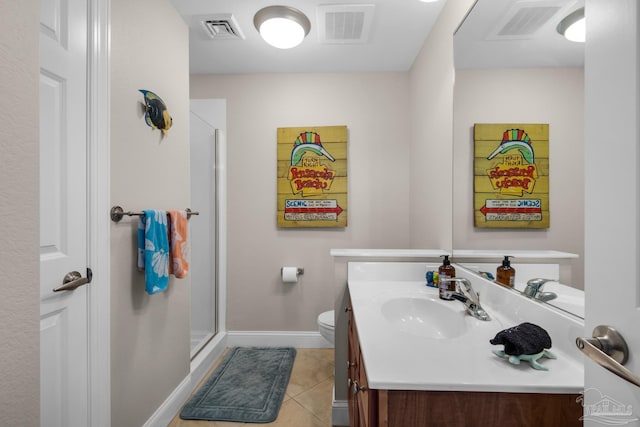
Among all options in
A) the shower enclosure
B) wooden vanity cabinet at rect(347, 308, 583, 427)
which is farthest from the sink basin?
the shower enclosure

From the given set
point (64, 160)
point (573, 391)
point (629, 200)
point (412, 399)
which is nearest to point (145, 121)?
point (64, 160)

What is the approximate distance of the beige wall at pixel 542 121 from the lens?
0.83 metres

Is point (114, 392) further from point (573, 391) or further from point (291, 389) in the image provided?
point (573, 391)

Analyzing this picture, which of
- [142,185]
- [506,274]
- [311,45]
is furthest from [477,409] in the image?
[311,45]

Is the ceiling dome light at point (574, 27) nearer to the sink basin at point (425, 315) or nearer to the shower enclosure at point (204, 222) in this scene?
the sink basin at point (425, 315)

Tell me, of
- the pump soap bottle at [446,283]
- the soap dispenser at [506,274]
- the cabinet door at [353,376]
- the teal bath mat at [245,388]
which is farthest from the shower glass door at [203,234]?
the soap dispenser at [506,274]

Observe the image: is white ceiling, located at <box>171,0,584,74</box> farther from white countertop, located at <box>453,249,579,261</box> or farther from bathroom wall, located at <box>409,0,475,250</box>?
white countertop, located at <box>453,249,579,261</box>

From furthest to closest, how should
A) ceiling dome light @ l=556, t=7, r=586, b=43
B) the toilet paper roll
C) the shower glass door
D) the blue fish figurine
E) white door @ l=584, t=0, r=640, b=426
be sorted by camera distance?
the toilet paper roll, the shower glass door, the blue fish figurine, ceiling dome light @ l=556, t=7, r=586, b=43, white door @ l=584, t=0, r=640, b=426

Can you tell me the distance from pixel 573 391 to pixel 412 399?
0.37 metres

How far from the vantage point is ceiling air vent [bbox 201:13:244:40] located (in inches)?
73.2

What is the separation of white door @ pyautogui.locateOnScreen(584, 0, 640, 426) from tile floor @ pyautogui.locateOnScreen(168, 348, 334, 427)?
1507 millimetres

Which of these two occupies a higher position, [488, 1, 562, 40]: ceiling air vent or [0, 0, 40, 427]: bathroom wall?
[488, 1, 562, 40]: ceiling air vent

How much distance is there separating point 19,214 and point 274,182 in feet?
6.76

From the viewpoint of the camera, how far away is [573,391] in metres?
0.67
